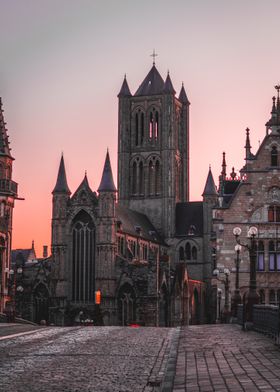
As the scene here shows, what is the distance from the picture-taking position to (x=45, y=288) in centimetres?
8825

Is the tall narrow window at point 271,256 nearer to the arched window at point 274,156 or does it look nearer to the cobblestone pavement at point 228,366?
the arched window at point 274,156

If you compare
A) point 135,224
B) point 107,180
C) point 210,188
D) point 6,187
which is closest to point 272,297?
point 6,187

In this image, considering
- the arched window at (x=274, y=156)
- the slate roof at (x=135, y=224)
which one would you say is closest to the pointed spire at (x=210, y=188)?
the slate roof at (x=135, y=224)

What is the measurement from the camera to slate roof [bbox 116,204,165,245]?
95938mm

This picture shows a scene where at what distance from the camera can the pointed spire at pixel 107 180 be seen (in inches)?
3425

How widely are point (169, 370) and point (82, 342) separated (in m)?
9.71

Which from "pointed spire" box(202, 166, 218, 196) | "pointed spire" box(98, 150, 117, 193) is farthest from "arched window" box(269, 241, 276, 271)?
"pointed spire" box(202, 166, 218, 196)

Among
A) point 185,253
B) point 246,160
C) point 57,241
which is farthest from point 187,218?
point 246,160

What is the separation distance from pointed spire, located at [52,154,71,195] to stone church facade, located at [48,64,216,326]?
108 millimetres

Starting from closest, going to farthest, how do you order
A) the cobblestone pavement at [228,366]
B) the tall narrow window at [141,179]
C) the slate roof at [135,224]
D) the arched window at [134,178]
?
the cobblestone pavement at [228,366], the slate roof at [135,224], the tall narrow window at [141,179], the arched window at [134,178]

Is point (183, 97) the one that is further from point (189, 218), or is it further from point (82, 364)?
point (82, 364)

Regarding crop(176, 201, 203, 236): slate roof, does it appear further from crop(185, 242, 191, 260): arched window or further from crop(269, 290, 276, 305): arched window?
crop(269, 290, 276, 305): arched window

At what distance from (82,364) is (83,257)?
70.0 m

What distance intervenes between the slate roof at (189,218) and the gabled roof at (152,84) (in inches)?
643
